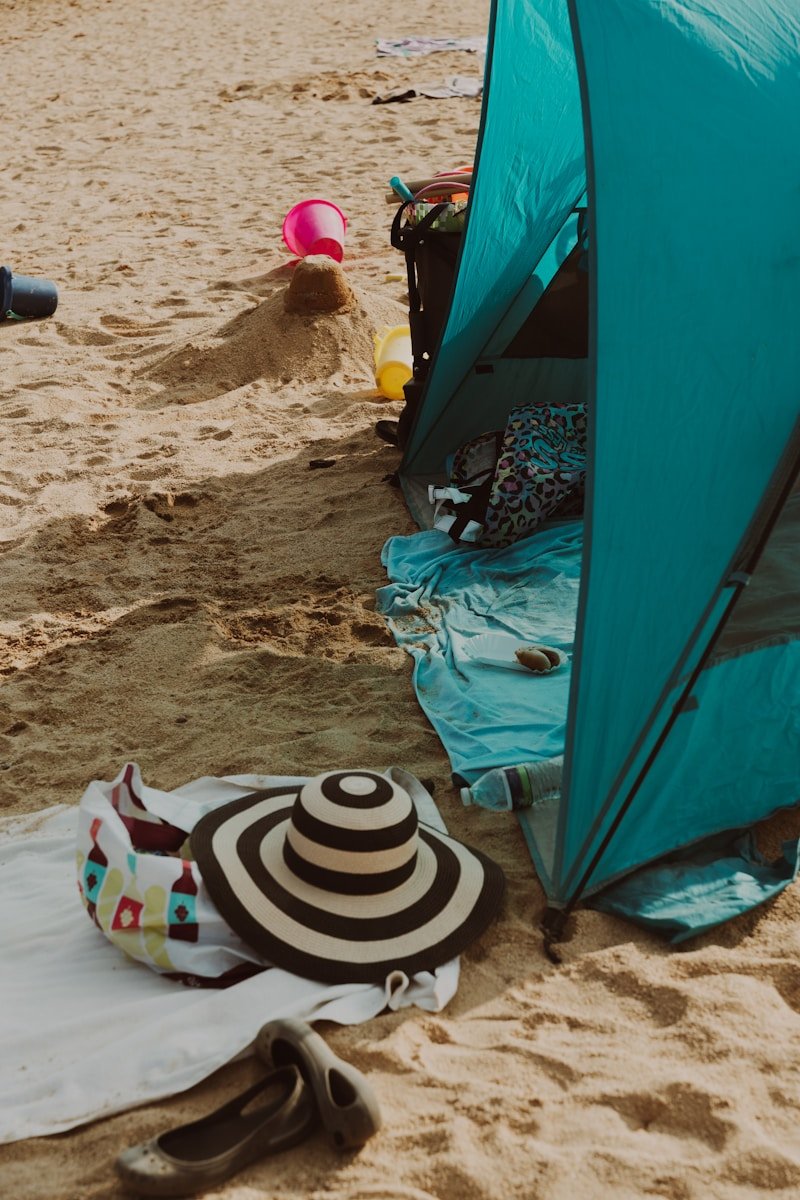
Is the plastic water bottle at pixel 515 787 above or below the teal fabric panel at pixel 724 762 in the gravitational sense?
below

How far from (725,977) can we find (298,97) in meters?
10.6

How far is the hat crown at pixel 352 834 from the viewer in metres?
2.34

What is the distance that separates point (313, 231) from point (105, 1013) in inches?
224

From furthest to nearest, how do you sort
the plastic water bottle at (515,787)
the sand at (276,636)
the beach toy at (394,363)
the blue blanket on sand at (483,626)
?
the beach toy at (394,363)
the blue blanket on sand at (483,626)
the plastic water bottle at (515,787)
the sand at (276,636)

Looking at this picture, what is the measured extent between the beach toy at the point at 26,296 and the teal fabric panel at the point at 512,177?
111 inches

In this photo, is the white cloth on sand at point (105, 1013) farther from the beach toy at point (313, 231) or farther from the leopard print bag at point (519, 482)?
the beach toy at point (313, 231)

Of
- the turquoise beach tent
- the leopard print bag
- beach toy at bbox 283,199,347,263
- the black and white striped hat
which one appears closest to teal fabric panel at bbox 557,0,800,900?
the turquoise beach tent

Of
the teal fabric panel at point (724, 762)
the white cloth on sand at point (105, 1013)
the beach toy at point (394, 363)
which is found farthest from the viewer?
the beach toy at point (394, 363)

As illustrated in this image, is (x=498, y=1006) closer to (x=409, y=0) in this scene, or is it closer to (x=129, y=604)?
(x=129, y=604)

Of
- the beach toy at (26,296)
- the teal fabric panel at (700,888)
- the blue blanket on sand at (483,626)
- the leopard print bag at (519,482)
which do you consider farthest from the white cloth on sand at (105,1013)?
the beach toy at (26,296)

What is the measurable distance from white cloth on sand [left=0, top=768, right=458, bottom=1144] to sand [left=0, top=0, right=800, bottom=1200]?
0.16ft

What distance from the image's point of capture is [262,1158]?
77.8 inches

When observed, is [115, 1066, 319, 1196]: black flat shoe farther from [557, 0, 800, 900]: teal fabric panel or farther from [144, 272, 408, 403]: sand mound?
[144, 272, 408, 403]: sand mound

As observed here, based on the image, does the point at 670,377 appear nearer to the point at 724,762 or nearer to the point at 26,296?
the point at 724,762
